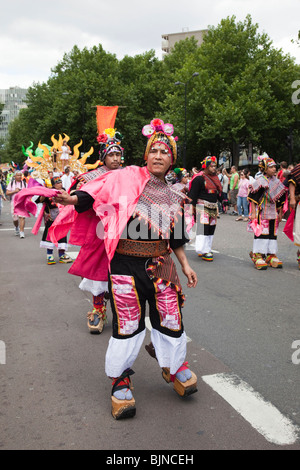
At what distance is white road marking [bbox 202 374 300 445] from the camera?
9.17 ft

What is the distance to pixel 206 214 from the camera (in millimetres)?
9172

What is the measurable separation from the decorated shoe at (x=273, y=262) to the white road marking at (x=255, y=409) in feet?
15.9

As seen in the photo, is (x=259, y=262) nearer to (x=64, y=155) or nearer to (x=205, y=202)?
(x=205, y=202)

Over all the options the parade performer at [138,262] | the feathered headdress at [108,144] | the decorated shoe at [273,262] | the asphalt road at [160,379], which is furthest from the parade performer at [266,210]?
the parade performer at [138,262]

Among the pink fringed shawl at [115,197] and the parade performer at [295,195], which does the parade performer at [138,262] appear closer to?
the pink fringed shawl at [115,197]

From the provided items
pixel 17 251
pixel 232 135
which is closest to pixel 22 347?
pixel 17 251

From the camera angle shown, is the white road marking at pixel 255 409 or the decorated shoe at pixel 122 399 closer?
the white road marking at pixel 255 409

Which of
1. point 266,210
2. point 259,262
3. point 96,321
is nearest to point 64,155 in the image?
point 266,210

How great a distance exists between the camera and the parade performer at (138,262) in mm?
3094

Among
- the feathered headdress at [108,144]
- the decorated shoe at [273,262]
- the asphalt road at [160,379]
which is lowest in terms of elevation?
the decorated shoe at [273,262]

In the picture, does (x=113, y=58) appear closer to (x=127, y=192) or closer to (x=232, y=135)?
(x=232, y=135)

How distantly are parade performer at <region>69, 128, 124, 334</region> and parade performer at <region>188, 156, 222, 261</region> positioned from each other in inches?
150

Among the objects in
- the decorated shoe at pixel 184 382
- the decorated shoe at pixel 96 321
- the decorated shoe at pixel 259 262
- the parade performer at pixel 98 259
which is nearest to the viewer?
the decorated shoe at pixel 184 382

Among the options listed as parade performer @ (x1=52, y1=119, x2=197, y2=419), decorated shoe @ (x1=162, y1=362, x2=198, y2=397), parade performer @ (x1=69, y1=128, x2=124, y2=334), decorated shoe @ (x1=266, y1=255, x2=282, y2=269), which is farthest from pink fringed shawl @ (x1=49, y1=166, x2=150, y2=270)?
decorated shoe @ (x1=266, y1=255, x2=282, y2=269)
